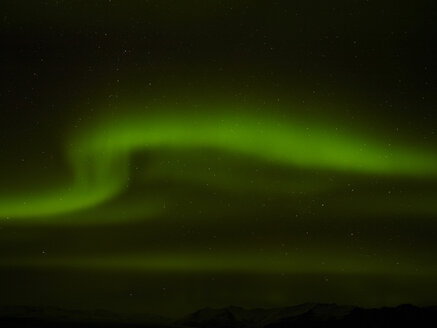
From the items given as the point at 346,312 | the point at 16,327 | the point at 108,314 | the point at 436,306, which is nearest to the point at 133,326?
the point at 16,327

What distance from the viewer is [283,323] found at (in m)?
101

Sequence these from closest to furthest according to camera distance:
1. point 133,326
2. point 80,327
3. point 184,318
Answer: point 80,327 < point 133,326 < point 184,318

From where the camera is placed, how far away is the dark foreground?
3445 inches

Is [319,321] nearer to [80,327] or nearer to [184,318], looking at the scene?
[184,318]

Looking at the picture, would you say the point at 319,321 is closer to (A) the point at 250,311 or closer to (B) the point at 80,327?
(A) the point at 250,311

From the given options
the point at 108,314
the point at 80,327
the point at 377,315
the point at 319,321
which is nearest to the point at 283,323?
the point at 319,321

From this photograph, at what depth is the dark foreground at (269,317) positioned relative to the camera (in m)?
87.5

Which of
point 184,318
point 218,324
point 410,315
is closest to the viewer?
point 410,315

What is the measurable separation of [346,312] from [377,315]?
31.4 ft

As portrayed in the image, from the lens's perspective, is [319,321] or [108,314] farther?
[108,314]

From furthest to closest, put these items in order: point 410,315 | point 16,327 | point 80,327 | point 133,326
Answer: point 410,315 < point 133,326 < point 80,327 < point 16,327

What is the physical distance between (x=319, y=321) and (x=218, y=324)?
20343 millimetres

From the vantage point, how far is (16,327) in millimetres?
57500

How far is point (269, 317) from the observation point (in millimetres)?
111938
